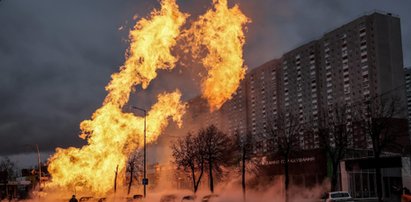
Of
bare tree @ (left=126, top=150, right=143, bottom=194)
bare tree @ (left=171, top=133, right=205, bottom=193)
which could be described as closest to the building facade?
bare tree @ (left=171, top=133, right=205, bottom=193)

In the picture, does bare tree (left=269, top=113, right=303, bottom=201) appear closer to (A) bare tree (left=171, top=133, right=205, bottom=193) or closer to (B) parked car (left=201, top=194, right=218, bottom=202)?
(B) parked car (left=201, top=194, right=218, bottom=202)

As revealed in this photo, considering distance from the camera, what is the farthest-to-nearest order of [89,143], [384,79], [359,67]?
[359,67] → [384,79] → [89,143]

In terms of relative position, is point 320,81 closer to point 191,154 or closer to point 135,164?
point 135,164

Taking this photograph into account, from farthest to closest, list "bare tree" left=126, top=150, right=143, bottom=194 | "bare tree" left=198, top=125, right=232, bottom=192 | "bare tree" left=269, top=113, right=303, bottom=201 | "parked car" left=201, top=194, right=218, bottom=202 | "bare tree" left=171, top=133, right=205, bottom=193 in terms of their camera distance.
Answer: "bare tree" left=126, top=150, right=143, bottom=194 → "bare tree" left=171, top=133, right=205, bottom=193 → "bare tree" left=198, top=125, right=232, bottom=192 → "bare tree" left=269, top=113, right=303, bottom=201 → "parked car" left=201, top=194, right=218, bottom=202

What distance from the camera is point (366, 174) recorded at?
2276 inches

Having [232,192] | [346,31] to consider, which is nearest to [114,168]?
[232,192]

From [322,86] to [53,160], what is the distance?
75.7 metres

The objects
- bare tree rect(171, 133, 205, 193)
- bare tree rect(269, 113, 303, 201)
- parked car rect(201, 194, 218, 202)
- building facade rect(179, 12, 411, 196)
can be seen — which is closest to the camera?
parked car rect(201, 194, 218, 202)

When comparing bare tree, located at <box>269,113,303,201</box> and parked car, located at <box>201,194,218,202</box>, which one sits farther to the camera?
bare tree, located at <box>269,113,303,201</box>

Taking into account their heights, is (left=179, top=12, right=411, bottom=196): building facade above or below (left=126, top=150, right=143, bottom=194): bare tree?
above

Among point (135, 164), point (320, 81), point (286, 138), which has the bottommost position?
point (135, 164)

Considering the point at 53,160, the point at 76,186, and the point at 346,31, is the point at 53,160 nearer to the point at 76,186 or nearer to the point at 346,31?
Result: the point at 76,186

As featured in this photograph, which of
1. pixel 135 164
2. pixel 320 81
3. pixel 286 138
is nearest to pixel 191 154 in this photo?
pixel 286 138

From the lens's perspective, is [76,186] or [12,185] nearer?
[76,186]
